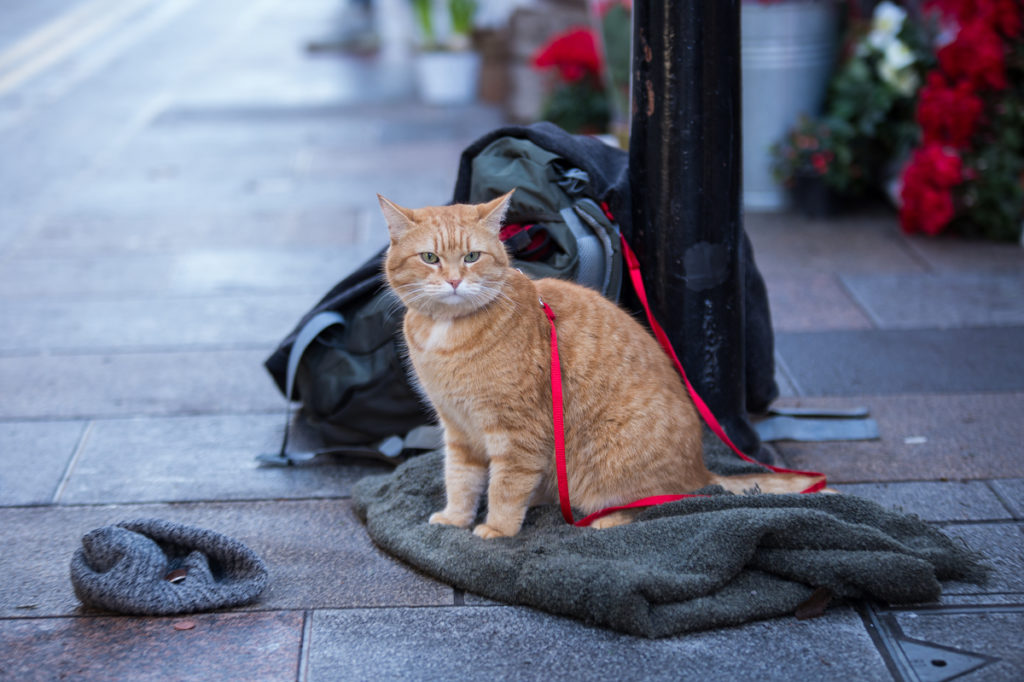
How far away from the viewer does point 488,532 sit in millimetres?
2873

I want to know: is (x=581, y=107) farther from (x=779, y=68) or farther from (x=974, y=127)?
(x=974, y=127)

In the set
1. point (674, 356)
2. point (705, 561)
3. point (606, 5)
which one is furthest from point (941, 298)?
point (606, 5)

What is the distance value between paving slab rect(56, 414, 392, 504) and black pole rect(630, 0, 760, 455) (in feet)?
4.02

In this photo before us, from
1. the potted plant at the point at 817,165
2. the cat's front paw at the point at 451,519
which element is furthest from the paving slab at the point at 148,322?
the potted plant at the point at 817,165

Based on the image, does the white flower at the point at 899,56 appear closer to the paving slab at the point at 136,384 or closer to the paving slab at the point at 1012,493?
the paving slab at the point at 1012,493

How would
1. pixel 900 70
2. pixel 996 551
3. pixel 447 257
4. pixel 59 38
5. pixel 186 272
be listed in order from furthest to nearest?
pixel 59 38 < pixel 900 70 < pixel 186 272 < pixel 996 551 < pixel 447 257

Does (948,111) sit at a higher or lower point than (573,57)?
lower

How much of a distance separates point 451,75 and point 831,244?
549 cm

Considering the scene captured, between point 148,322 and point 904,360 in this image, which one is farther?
point 148,322

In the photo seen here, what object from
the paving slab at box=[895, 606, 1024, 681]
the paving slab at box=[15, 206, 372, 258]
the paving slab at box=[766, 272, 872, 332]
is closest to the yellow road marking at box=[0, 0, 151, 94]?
the paving slab at box=[15, 206, 372, 258]

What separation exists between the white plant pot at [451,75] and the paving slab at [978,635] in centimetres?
A: 840

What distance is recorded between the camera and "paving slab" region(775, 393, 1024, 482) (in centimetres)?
335

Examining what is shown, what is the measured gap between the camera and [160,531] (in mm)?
2721

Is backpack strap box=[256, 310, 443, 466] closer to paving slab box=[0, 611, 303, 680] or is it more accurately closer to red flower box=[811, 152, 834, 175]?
paving slab box=[0, 611, 303, 680]
